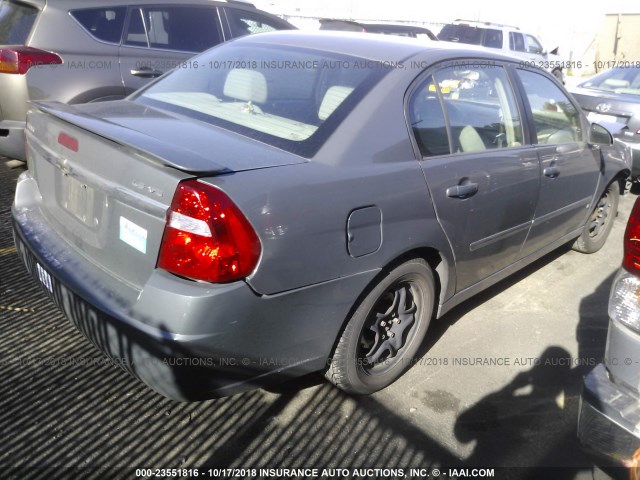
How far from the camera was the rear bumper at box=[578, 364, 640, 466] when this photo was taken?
2059 mm

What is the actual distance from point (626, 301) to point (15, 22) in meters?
5.30

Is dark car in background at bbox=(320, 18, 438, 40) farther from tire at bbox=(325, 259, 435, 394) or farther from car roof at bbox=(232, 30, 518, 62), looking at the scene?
tire at bbox=(325, 259, 435, 394)

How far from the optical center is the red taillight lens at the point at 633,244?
2.22 meters

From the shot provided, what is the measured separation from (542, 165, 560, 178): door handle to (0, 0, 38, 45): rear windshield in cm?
432

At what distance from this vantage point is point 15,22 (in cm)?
518

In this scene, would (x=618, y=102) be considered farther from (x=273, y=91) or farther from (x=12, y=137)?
(x=12, y=137)

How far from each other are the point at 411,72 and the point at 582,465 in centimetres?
196

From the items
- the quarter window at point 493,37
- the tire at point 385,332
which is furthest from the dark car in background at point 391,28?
the tire at point 385,332

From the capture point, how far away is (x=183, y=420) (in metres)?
2.69

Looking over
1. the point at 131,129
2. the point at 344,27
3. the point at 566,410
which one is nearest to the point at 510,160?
the point at 566,410

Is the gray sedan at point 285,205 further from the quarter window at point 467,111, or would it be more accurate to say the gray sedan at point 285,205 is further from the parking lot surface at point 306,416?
the parking lot surface at point 306,416

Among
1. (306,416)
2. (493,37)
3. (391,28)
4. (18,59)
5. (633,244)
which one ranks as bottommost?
(306,416)

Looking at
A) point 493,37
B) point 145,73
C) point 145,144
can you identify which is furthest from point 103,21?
point 493,37

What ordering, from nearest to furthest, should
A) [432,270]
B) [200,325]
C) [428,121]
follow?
[200,325] → [428,121] → [432,270]
